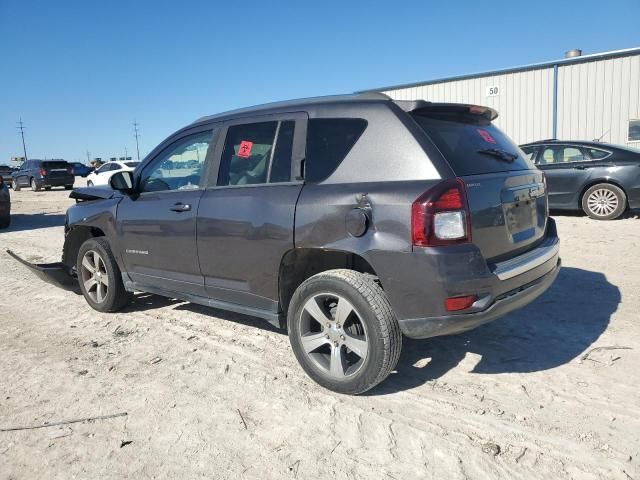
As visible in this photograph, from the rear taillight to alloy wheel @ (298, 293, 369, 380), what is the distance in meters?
0.63

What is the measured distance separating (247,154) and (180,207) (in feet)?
2.38

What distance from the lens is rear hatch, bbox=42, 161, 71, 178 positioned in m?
26.1

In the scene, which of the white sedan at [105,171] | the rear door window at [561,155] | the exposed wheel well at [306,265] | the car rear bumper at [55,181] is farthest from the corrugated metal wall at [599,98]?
the car rear bumper at [55,181]

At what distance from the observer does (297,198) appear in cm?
321

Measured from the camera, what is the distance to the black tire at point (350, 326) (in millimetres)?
2857

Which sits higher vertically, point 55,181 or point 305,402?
point 55,181

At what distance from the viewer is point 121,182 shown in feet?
14.5

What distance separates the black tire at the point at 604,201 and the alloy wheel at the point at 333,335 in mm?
7962

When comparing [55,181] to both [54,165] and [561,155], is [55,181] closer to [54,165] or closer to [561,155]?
[54,165]

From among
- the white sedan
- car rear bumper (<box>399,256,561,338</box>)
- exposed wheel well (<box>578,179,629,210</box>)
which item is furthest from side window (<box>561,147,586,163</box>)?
the white sedan

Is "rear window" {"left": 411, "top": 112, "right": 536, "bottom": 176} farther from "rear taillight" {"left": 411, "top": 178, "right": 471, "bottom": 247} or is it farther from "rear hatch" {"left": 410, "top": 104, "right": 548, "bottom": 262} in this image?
"rear taillight" {"left": 411, "top": 178, "right": 471, "bottom": 247}

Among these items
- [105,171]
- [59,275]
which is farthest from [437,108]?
[105,171]

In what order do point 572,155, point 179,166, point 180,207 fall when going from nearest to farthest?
point 180,207 → point 179,166 → point 572,155

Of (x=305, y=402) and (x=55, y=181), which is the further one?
(x=55, y=181)
